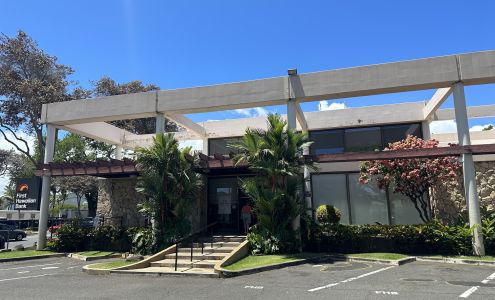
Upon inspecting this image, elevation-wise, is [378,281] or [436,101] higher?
[436,101]

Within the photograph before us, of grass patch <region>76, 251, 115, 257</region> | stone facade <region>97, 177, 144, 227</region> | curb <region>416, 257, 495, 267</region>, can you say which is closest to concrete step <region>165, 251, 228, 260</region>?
grass patch <region>76, 251, 115, 257</region>

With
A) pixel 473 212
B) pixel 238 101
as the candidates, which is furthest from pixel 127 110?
pixel 473 212

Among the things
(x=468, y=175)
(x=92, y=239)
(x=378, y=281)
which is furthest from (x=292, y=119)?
(x=92, y=239)

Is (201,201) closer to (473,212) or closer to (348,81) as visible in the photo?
(348,81)

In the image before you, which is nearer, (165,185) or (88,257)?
(165,185)

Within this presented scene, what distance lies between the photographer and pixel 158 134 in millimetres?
15789

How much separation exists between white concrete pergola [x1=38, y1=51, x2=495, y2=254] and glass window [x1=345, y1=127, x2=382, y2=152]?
0.49 metres

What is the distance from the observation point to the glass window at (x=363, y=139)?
19.6 metres

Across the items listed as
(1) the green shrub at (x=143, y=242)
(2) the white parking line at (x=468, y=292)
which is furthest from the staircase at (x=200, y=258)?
(2) the white parking line at (x=468, y=292)

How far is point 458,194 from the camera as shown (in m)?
16.3

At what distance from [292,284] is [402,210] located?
10637 mm

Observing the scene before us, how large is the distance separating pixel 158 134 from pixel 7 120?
68.2ft

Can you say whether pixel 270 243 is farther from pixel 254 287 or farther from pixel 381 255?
pixel 254 287

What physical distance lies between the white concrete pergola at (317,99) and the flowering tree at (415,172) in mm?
1795
